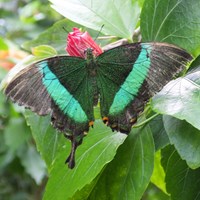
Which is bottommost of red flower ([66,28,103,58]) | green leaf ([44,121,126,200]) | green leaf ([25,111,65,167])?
green leaf ([25,111,65,167])

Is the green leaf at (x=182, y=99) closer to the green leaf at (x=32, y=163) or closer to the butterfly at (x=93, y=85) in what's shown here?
the butterfly at (x=93, y=85)

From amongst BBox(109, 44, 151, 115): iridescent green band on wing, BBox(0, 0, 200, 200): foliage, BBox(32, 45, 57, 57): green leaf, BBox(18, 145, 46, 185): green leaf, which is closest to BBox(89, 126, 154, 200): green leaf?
BBox(0, 0, 200, 200): foliage

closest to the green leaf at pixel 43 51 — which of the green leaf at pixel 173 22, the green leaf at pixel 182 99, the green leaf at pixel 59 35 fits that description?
the green leaf at pixel 59 35

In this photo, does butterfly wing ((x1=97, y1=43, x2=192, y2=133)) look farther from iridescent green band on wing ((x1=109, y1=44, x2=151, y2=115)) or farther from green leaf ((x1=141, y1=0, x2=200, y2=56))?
green leaf ((x1=141, y1=0, x2=200, y2=56))

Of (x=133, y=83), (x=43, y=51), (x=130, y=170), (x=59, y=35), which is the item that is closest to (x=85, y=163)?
(x=130, y=170)

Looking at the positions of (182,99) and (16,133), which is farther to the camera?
(16,133)

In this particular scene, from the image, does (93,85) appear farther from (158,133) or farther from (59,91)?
(158,133)
